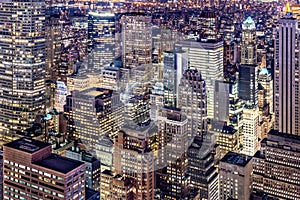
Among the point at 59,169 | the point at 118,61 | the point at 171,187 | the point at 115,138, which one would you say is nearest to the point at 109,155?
the point at 115,138

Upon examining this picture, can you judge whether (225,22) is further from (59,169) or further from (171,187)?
(59,169)

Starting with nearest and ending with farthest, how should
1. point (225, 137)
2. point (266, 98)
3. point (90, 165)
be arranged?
point (90, 165)
point (225, 137)
point (266, 98)

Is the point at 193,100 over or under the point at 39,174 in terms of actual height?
over

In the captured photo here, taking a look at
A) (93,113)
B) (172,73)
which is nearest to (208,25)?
(172,73)

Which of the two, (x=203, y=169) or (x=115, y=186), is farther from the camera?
(x=203, y=169)

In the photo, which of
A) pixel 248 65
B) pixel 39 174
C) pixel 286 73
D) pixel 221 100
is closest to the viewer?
pixel 39 174

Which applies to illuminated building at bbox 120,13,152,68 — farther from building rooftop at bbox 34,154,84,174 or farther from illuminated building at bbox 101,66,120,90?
building rooftop at bbox 34,154,84,174

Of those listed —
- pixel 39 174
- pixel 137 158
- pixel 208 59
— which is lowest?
pixel 137 158

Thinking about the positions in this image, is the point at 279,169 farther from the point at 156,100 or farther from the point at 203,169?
the point at 156,100
